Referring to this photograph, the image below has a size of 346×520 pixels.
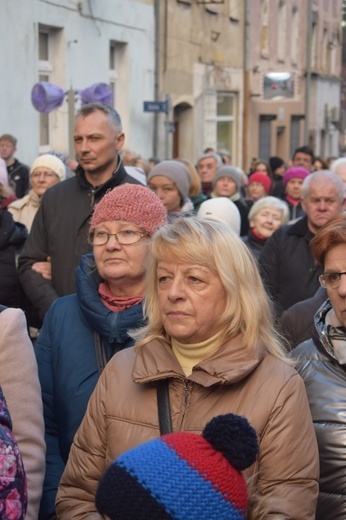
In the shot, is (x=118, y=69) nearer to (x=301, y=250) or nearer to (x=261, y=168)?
(x=261, y=168)

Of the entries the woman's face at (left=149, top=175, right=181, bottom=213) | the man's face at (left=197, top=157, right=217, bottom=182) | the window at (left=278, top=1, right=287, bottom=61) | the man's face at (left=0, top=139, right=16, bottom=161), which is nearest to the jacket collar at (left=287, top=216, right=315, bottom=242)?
the woman's face at (left=149, top=175, right=181, bottom=213)

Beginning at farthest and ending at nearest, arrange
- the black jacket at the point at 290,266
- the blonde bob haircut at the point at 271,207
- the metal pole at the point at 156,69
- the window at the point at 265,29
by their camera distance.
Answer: the window at the point at 265,29, the metal pole at the point at 156,69, the blonde bob haircut at the point at 271,207, the black jacket at the point at 290,266

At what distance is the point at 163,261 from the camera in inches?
137

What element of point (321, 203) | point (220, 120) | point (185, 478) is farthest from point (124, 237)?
point (220, 120)

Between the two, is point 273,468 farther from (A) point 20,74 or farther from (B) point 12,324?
(A) point 20,74

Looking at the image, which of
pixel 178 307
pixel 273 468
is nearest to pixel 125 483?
pixel 273 468

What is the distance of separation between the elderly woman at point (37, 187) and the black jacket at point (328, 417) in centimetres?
560

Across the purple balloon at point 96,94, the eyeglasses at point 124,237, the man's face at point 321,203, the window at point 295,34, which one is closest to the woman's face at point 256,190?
the purple balloon at point 96,94

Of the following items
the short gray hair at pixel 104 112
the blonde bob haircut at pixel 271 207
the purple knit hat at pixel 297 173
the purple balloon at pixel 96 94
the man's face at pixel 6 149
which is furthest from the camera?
the purple balloon at pixel 96 94

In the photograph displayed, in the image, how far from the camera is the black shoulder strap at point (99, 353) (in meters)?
4.11

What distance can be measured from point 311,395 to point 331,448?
193mm

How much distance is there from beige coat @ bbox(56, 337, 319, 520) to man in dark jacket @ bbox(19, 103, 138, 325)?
2.63 meters

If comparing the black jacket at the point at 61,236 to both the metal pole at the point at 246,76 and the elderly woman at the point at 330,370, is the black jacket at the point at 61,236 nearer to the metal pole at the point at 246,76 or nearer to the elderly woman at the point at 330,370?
the elderly woman at the point at 330,370

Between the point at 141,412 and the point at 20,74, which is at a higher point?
the point at 20,74
